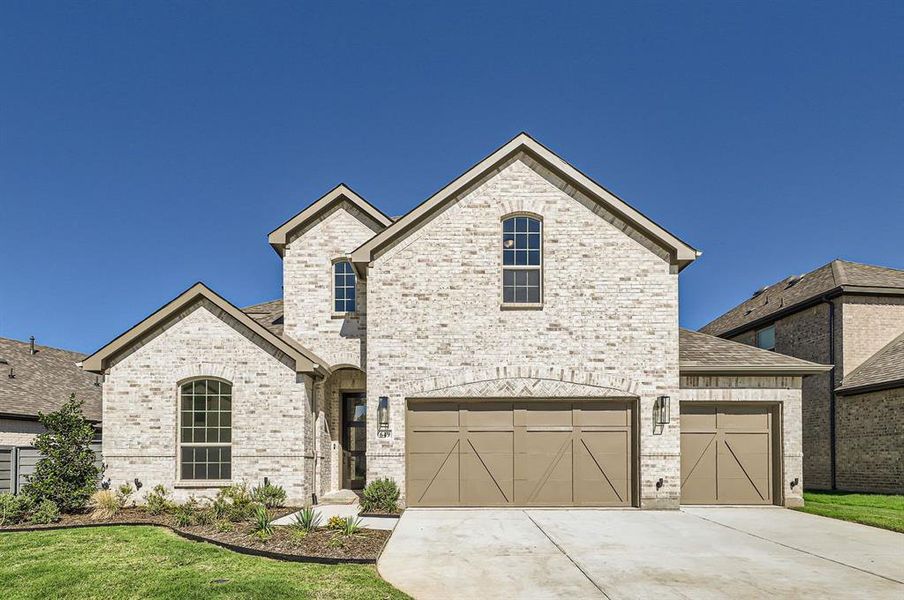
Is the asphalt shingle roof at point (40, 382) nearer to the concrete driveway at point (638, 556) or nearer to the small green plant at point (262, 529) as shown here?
the small green plant at point (262, 529)

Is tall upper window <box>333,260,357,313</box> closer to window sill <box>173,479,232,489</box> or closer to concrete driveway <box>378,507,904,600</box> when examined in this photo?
window sill <box>173,479,232,489</box>

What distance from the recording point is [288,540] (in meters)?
10.3

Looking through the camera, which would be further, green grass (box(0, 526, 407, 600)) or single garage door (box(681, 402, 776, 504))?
single garage door (box(681, 402, 776, 504))

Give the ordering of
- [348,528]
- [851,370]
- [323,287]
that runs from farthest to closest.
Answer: [851,370] → [323,287] → [348,528]

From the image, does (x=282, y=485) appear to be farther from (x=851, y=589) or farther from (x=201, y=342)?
(x=851, y=589)

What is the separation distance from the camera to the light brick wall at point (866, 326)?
868 inches

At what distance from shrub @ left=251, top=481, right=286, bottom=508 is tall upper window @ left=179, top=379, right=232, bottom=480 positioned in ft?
3.00

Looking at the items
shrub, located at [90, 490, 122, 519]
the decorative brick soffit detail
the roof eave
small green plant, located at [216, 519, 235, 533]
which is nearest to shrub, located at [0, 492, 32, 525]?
shrub, located at [90, 490, 122, 519]

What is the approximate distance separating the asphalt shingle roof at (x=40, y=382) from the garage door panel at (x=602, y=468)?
14.1 metres

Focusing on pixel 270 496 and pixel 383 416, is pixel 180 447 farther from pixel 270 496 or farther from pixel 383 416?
pixel 383 416

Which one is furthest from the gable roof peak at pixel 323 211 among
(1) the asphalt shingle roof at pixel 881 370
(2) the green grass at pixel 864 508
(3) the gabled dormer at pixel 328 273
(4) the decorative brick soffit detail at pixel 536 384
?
(1) the asphalt shingle roof at pixel 881 370

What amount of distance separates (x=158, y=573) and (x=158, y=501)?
5.57 metres

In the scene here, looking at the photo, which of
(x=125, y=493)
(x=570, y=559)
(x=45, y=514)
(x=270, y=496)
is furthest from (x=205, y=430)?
(x=570, y=559)

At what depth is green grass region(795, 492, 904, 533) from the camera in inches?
522
